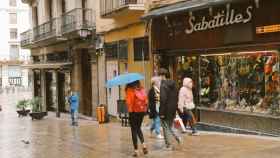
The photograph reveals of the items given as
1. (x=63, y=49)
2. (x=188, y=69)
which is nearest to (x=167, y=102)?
(x=188, y=69)

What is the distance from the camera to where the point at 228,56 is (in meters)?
15.8

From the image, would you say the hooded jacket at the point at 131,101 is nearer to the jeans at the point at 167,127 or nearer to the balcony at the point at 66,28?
the jeans at the point at 167,127

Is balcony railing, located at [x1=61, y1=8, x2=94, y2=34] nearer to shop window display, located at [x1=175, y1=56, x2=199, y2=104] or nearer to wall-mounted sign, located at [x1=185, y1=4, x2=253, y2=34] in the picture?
shop window display, located at [x1=175, y1=56, x2=199, y2=104]

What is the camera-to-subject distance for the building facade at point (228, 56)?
14023 mm

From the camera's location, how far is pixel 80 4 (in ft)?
96.2

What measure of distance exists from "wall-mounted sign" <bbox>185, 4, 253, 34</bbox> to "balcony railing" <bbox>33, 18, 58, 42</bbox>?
16576mm

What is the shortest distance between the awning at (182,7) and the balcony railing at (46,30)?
14.9m

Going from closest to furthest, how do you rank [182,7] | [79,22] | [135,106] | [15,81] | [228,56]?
[135,106] → [228,56] → [182,7] → [79,22] → [15,81]

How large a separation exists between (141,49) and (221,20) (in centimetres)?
599

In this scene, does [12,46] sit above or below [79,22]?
above

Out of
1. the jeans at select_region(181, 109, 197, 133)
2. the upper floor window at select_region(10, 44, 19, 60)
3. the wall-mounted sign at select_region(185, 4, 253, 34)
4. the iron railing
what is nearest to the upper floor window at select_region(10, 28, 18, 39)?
the upper floor window at select_region(10, 44, 19, 60)

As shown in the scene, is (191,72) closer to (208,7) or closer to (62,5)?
(208,7)

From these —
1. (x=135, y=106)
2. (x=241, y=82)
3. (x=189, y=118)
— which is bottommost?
(x=189, y=118)

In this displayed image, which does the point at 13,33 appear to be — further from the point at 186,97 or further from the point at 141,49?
the point at 186,97
